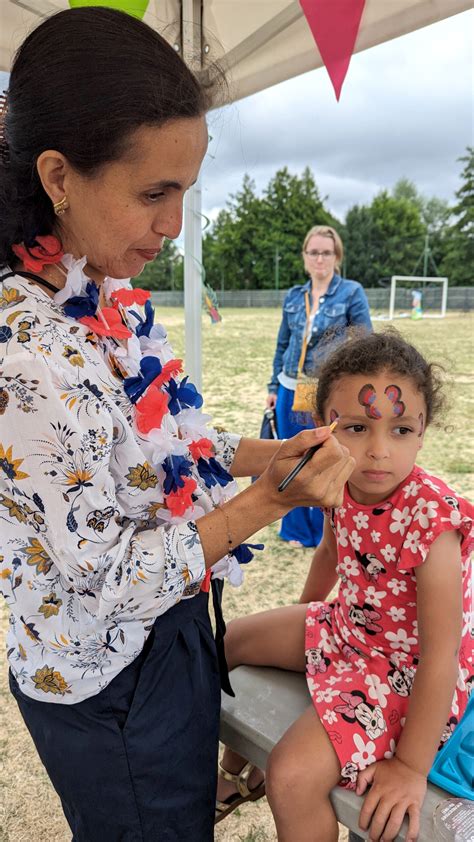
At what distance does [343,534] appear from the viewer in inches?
53.2

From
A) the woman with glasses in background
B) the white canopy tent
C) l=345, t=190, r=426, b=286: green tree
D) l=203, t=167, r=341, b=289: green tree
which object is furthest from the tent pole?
l=345, t=190, r=426, b=286: green tree

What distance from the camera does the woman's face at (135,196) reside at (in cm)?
93

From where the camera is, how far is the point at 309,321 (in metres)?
3.67

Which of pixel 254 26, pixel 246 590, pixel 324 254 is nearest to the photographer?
pixel 254 26

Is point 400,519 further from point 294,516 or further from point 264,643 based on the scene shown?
point 294,516

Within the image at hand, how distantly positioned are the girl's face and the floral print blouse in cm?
44

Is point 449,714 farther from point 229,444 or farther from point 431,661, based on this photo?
point 229,444

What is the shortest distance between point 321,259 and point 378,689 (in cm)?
300

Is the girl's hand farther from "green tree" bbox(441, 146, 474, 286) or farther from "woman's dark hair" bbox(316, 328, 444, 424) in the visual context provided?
"green tree" bbox(441, 146, 474, 286)

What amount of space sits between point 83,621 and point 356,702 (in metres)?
0.60

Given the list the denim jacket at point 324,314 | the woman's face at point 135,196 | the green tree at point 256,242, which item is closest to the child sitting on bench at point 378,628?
the woman's face at point 135,196

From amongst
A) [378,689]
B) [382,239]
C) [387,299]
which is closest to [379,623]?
[378,689]

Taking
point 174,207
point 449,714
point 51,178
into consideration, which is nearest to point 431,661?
point 449,714

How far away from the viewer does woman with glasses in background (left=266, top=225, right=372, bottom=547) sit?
361 centimetres
